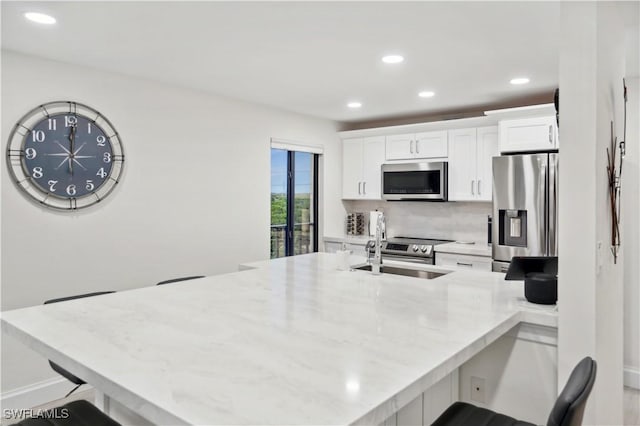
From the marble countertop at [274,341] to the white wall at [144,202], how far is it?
4.47ft

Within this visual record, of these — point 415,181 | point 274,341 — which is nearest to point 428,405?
point 274,341

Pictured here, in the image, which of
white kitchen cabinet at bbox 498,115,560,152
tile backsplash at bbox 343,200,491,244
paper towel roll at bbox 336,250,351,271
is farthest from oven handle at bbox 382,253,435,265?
paper towel roll at bbox 336,250,351,271

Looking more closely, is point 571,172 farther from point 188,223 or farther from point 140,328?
point 188,223

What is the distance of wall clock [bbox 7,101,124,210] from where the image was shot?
2951 mm

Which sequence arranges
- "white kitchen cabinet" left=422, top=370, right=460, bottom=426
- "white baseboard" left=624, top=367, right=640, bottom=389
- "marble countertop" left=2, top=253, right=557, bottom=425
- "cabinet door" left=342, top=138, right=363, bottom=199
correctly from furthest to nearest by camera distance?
"cabinet door" left=342, top=138, right=363, bottom=199 → "white baseboard" left=624, top=367, right=640, bottom=389 → "white kitchen cabinet" left=422, top=370, right=460, bottom=426 → "marble countertop" left=2, top=253, right=557, bottom=425

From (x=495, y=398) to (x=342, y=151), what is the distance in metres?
4.18

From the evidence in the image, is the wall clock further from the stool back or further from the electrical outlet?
the stool back

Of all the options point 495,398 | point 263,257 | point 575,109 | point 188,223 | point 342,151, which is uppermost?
point 342,151

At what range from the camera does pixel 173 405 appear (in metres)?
1.00

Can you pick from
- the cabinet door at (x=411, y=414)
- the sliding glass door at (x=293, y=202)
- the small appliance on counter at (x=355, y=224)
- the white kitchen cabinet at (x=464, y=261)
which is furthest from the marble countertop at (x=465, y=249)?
the cabinet door at (x=411, y=414)

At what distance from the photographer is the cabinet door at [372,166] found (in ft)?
17.6

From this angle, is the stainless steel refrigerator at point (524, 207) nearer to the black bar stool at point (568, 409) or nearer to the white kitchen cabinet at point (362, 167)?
the white kitchen cabinet at point (362, 167)

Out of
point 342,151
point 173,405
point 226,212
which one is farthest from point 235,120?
point 173,405

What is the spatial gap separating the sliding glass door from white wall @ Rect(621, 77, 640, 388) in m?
3.27
